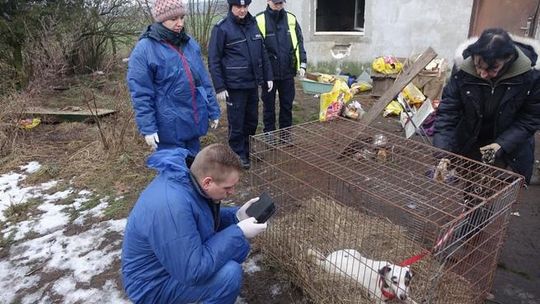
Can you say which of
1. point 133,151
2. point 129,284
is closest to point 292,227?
point 129,284

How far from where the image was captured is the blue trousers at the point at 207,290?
203 cm

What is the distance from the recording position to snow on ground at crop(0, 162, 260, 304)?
Answer: 279 centimetres

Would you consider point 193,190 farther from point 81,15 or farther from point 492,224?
point 81,15

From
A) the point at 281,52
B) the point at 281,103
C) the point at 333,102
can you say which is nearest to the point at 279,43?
the point at 281,52

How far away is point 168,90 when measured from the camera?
3.15 meters

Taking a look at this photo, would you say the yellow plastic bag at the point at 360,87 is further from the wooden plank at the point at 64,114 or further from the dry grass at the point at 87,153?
the wooden plank at the point at 64,114

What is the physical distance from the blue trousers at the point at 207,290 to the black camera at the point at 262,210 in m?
0.32

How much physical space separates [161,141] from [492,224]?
2.47m

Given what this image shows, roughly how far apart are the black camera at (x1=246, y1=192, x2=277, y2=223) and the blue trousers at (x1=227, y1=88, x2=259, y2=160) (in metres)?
2.28

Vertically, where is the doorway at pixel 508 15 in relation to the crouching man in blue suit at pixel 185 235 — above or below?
above

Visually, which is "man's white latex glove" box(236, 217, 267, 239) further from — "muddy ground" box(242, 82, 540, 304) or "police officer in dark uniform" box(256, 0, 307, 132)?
"police officer in dark uniform" box(256, 0, 307, 132)

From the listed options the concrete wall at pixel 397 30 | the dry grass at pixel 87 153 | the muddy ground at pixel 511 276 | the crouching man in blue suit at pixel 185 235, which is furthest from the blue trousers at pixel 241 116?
the concrete wall at pixel 397 30

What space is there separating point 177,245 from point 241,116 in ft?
9.16

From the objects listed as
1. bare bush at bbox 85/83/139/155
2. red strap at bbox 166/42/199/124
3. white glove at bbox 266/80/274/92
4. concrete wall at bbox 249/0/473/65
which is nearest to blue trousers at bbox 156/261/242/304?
red strap at bbox 166/42/199/124
